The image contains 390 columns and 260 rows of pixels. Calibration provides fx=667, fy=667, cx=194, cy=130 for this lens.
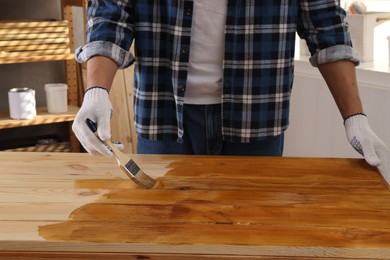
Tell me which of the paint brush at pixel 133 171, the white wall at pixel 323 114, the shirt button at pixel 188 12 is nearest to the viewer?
the paint brush at pixel 133 171

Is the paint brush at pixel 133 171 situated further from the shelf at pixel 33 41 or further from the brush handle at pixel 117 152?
the shelf at pixel 33 41

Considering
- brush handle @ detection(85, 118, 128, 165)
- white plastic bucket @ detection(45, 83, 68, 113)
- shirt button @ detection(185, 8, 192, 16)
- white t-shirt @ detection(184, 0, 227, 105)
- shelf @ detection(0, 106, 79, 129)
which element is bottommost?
shelf @ detection(0, 106, 79, 129)

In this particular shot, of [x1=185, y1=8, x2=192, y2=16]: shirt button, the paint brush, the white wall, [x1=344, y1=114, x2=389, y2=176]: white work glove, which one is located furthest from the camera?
the white wall

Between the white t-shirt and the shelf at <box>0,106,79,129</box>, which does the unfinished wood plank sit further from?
the white t-shirt

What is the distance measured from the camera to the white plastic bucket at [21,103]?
293cm

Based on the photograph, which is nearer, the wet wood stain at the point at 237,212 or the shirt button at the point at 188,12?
the wet wood stain at the point at 237,212

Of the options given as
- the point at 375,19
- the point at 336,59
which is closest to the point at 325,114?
the point at 375,19

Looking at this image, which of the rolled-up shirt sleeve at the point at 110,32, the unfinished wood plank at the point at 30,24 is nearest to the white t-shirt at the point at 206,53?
the rolled-up shirt sleeve at the point at 110,32

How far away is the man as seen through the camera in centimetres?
159

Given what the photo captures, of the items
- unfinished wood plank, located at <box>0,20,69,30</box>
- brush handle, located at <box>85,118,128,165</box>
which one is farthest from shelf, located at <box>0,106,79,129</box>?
brush handle, located at <box>85,118,128,165</box>

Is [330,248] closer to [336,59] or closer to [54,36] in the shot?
[336,59]

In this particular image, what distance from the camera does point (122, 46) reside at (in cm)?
156

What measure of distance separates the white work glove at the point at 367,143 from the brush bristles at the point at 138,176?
19.2 inches

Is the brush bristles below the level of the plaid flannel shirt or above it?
below
